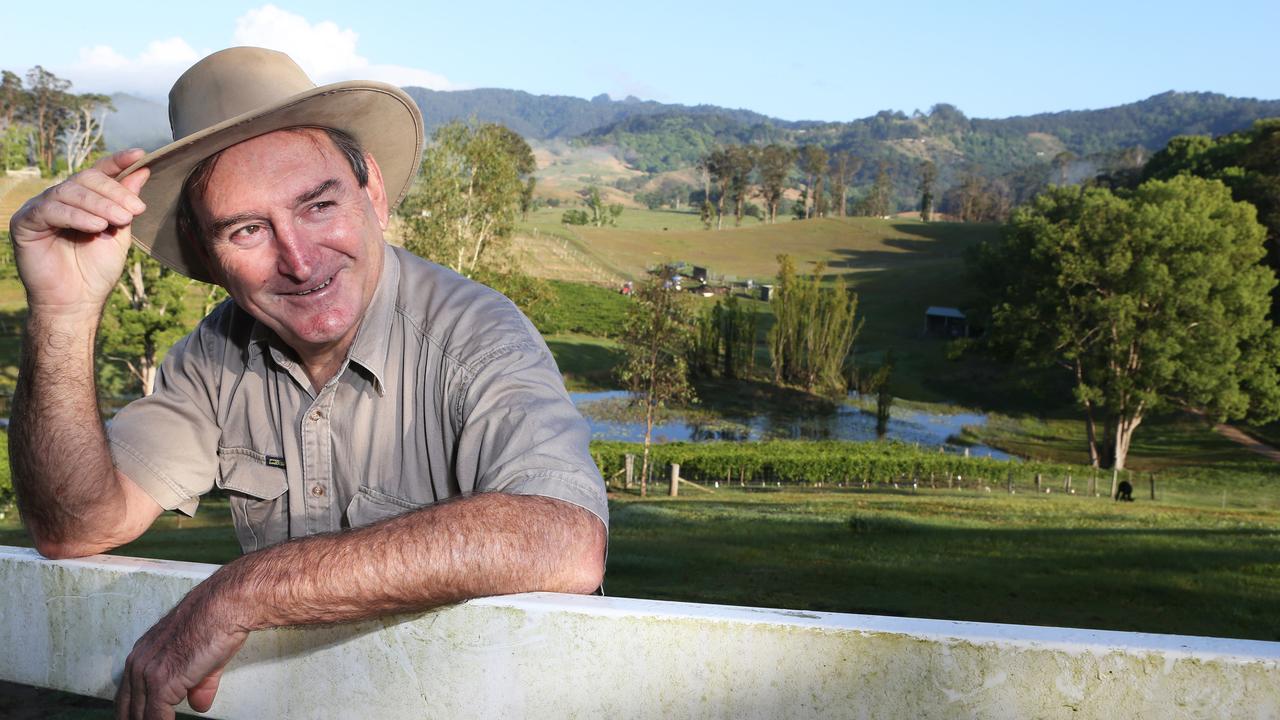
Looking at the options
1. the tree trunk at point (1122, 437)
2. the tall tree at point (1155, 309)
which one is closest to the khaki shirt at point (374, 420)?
the tall tree at point (1155, 309)

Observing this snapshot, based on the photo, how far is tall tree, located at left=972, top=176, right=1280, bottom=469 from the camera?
32344 mm

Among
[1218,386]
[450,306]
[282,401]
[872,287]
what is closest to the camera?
[450,306]

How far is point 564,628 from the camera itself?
1133 mm

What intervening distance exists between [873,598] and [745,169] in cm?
11461

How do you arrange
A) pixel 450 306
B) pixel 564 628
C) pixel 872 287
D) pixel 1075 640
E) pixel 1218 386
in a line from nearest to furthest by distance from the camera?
1. pixel 1075 640
2. pixel 564 628
3. pixel 450 306
4. pixel 1218 386
5. pixel 872 287

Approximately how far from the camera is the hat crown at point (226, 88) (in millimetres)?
2023

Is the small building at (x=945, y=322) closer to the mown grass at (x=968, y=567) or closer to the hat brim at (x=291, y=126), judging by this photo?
the mown grass at (x=968, y=567)

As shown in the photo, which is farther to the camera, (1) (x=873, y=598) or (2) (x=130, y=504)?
(1) (x=873, y=598)

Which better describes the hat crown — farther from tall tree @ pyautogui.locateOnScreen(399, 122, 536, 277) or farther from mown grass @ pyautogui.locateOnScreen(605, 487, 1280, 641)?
tall tree @ pyautogui.locateOnScreen(399, 122, 536, 277)

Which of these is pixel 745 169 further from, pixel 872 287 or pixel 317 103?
pixel 317 103

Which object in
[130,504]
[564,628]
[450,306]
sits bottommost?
[130,504]

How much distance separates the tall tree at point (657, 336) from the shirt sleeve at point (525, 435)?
76.3ft

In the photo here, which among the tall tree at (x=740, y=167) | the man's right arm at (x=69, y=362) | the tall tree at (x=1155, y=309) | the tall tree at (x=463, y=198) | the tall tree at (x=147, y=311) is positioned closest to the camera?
the man's right arm at (x=69, y=362)

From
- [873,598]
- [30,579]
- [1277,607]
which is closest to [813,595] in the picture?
[873,598]
